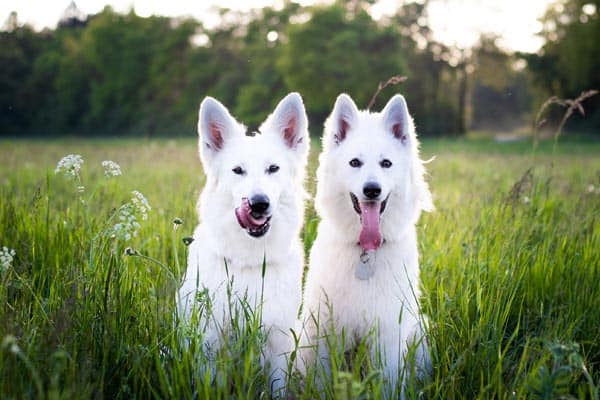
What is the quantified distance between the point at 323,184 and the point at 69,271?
184 centimetres

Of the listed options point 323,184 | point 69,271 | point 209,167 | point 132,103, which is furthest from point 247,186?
point 132,103

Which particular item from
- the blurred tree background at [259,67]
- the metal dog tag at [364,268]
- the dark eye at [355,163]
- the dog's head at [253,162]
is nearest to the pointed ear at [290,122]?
the dog's head at [253,162]

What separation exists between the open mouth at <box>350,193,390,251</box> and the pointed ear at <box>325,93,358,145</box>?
628 millimetres

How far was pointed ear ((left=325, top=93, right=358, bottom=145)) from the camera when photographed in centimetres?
349

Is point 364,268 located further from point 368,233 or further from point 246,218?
point 246,218

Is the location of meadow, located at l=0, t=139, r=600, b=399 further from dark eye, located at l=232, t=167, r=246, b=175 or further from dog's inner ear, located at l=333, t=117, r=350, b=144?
dog's inner ear, located at l=333, t=117, r=350, b=144

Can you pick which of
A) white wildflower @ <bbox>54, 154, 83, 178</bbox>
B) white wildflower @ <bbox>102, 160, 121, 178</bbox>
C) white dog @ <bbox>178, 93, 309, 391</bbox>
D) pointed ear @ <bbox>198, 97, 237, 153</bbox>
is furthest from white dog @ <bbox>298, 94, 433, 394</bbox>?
white wildflower @ <bbox>54, 154, 83, 178</bbox>

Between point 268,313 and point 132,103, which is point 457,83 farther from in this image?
point 268,313

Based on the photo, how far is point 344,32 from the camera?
37531 millimetres

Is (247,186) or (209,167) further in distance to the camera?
(209,167)

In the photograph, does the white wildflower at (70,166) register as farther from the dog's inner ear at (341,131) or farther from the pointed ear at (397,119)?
the pointed ear at (397,119)

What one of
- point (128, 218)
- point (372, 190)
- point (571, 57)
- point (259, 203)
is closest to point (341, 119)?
point (372, 190)

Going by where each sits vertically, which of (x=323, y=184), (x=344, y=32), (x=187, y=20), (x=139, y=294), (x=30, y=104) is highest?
(x=187, y=20)

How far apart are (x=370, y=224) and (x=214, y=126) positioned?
1307 mm
